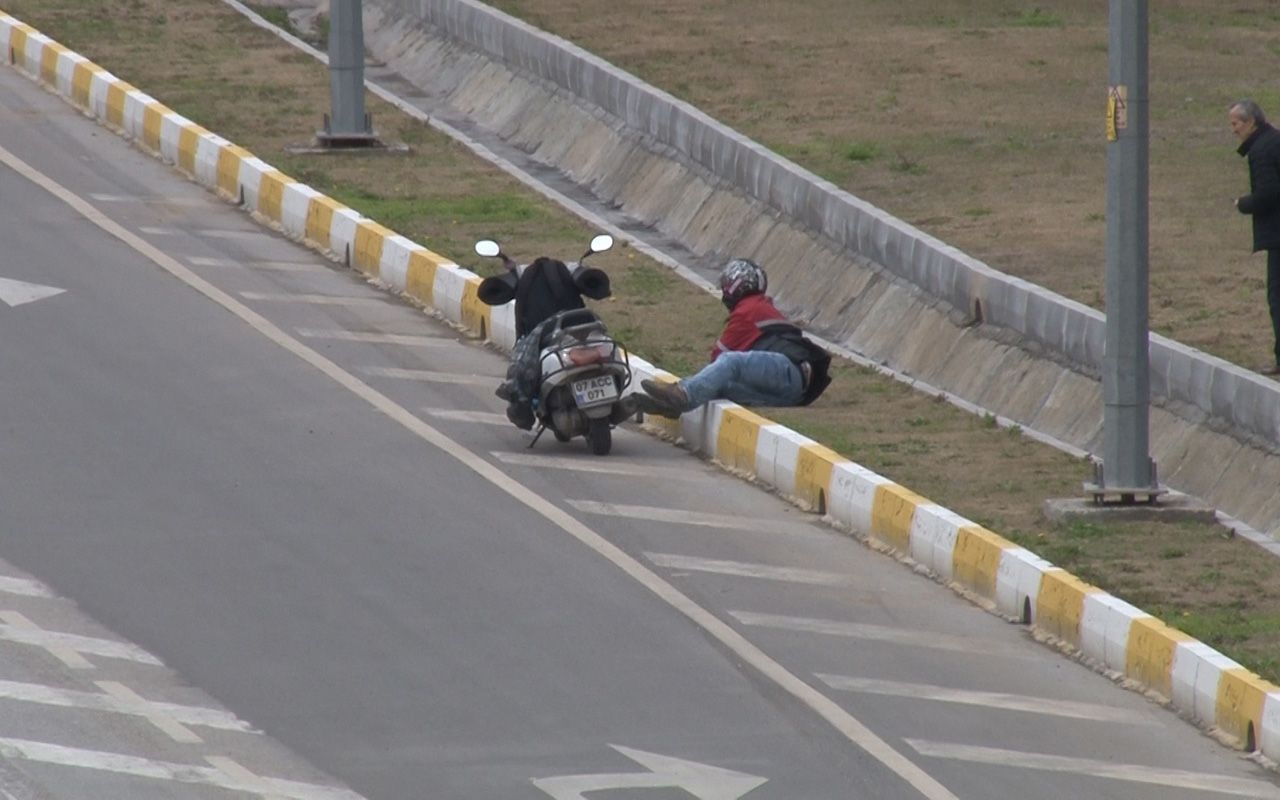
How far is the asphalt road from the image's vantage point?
32.8ft

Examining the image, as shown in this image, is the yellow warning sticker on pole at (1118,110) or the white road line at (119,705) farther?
the yellow warning sticker on pole at (1118,110)

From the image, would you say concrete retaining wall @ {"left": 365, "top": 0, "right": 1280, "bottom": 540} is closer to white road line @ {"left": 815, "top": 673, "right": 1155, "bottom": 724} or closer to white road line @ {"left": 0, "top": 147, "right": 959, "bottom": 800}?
white road line @ {"left": 815, "top": 673, "right": 1155, "bottom": 724}

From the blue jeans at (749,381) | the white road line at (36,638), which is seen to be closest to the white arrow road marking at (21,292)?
the blue jeans at (749,381)

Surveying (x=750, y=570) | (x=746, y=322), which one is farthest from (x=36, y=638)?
(x=746, y=322)

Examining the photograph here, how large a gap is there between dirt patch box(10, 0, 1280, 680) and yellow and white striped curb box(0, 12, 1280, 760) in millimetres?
393

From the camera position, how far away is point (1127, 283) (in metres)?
13.8

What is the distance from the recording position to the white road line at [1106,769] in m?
10.1

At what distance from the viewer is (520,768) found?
9844mm

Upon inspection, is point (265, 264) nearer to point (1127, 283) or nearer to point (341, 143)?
point (341, 143)

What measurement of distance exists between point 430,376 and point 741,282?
2.17m

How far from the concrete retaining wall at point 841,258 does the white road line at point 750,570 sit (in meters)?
2.58

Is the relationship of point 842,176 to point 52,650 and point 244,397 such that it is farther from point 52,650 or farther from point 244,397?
point 52,650

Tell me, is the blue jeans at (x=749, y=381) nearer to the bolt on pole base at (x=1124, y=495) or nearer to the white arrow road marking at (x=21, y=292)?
the bolt on pole base at (x=1124, y=495)

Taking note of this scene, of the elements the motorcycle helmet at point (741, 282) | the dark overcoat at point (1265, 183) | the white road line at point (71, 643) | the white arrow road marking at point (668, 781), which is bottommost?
the white road line at point (71, 643)
